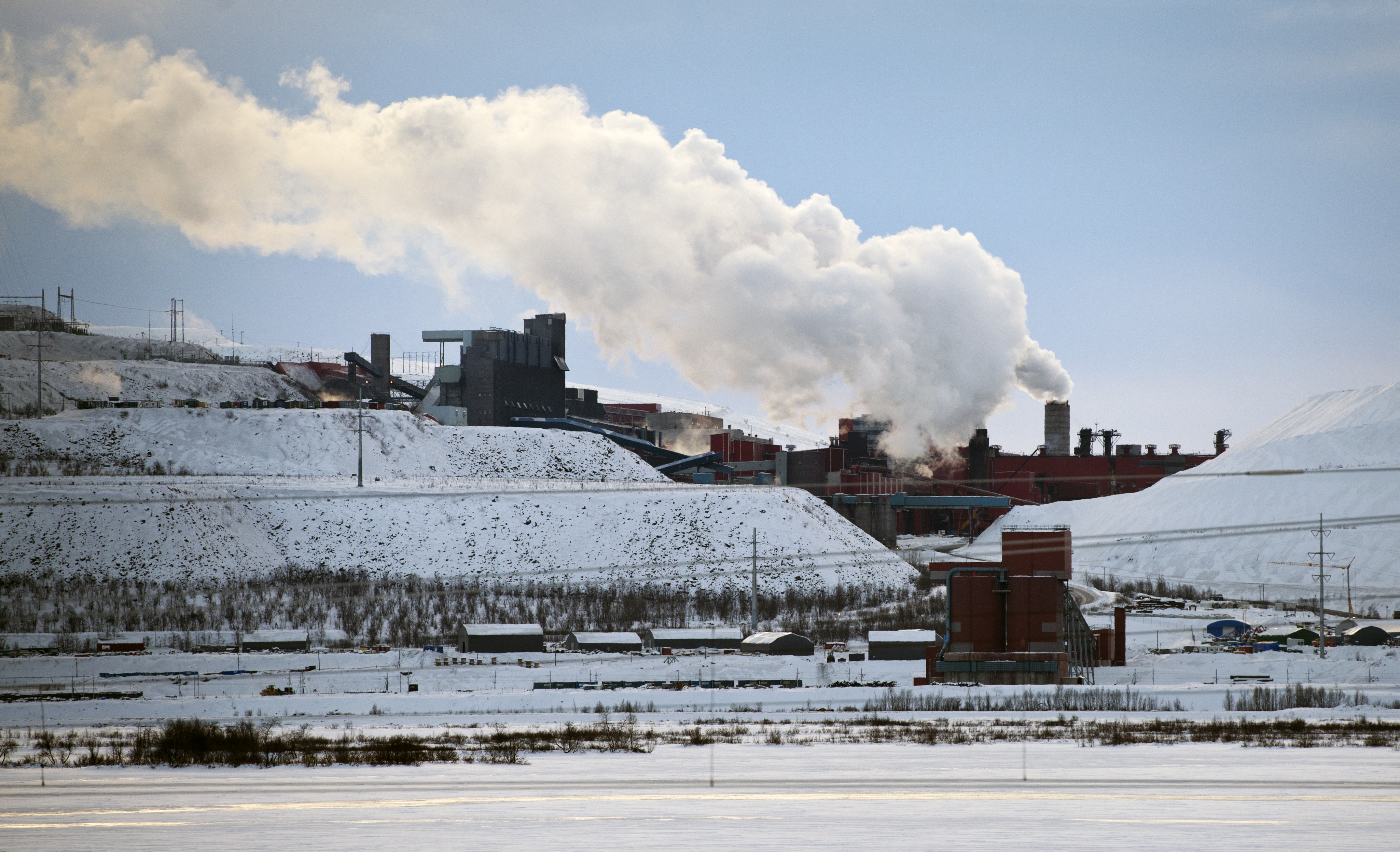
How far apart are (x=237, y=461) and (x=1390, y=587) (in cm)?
7610

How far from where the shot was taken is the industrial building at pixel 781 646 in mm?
46406

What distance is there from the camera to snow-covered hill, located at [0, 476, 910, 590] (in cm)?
Answer: 6188

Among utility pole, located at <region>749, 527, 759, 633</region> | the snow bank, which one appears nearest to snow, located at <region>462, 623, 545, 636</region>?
utility pole, located at <region>749, 527, 759, 633</region>

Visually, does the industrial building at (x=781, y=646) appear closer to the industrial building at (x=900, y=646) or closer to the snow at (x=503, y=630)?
the industrial building at (x=900, y=646)

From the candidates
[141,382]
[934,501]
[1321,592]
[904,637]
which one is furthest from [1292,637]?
[141,382]

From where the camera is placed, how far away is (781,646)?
1827 inches

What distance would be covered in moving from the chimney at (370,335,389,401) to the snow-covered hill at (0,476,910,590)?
30.8 m

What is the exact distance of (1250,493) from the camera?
85938mm

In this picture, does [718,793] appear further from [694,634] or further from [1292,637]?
[1292,637]

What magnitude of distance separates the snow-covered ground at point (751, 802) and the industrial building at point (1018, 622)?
16714 millimetres

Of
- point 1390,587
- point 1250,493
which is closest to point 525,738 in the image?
Answer: point 1390,587

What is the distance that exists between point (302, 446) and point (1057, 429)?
202ft

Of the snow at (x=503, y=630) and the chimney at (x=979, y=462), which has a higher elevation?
the chimney at (x=979, y=462)

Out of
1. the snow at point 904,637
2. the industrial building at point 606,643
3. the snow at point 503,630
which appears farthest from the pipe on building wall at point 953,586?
the snow at point 503,630
